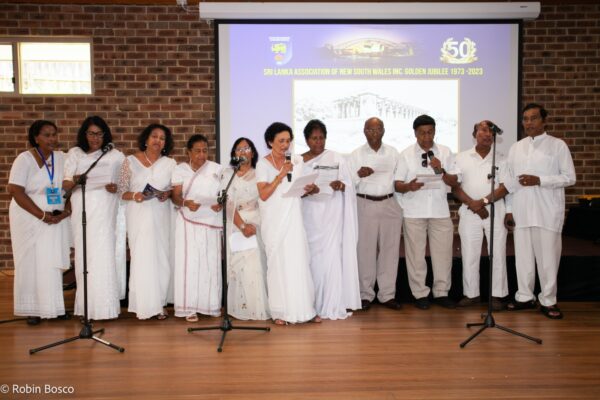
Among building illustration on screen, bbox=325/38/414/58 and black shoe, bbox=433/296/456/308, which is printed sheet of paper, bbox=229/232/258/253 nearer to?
black shoe, bbox=433/296/456/308

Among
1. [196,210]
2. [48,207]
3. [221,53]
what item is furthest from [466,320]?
[221,53]

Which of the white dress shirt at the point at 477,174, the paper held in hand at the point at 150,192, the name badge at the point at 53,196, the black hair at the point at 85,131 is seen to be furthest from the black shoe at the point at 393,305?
the name badge at the point at 53,196

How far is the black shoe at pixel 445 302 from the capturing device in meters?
5.28

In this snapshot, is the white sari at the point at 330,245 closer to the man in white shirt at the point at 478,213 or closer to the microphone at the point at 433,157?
the microphone at the point at 433,157

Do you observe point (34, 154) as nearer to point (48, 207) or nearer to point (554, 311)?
point (48, 207)

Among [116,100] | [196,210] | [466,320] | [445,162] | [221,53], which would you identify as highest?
[221,53]

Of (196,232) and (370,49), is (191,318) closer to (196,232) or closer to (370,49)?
(196,232)

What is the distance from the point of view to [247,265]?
15.9 feet

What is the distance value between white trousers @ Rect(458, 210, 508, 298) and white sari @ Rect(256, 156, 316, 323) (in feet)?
5.32

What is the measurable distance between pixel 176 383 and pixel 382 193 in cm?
269

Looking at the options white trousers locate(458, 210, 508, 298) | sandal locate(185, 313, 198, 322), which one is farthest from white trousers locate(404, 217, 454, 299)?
sandal locate(185, 313, 198, 322)

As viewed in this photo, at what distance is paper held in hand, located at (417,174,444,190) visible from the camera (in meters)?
5.09

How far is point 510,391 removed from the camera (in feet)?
10.5

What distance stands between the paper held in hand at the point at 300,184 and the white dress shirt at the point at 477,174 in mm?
1567
